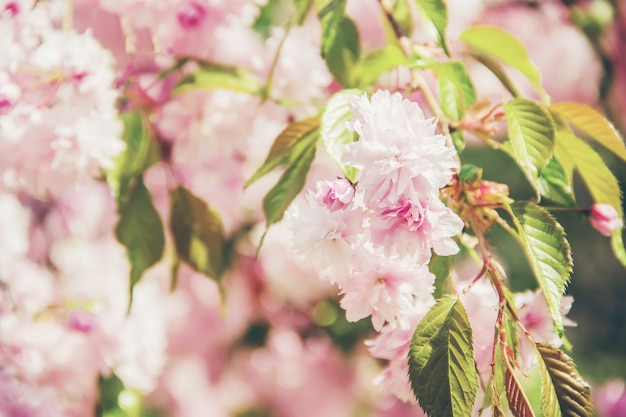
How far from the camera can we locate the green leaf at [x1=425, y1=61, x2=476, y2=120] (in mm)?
619

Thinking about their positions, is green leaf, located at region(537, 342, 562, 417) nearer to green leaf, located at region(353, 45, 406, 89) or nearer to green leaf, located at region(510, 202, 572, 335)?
green leaf, located at region(510, 202, 572, 335)

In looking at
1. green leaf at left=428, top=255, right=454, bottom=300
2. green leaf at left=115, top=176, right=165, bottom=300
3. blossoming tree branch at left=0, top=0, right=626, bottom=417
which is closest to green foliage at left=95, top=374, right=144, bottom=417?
blossoming tree branch at left=0, top=0, right=626, bottom=417

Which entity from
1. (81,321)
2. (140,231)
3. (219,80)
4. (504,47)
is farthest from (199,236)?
(504,47)

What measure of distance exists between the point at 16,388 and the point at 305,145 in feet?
1.66

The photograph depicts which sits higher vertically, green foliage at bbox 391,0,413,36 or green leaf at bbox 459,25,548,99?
green leaf at bbox 459,25,548,99

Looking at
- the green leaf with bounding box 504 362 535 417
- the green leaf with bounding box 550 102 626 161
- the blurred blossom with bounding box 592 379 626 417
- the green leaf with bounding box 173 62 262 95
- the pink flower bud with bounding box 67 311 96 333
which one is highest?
the green leaf with bounding box 550 102 626 161

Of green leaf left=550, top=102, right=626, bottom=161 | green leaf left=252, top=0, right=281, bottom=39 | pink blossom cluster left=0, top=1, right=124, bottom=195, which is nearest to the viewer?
green leaf left=550, top=102, right=626, bottom=161

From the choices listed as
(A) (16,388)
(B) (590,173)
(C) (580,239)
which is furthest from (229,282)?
(C) (580,239)

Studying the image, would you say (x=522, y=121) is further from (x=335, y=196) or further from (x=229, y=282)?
(x=229, y=282)

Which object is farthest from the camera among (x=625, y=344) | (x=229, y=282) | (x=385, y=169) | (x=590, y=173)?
(x=625, y=344)

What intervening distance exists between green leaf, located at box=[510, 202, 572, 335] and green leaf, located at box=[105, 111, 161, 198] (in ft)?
1.43

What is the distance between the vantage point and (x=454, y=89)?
0.64m

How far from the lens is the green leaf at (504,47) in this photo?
70cm

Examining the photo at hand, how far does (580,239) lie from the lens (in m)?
2.31
